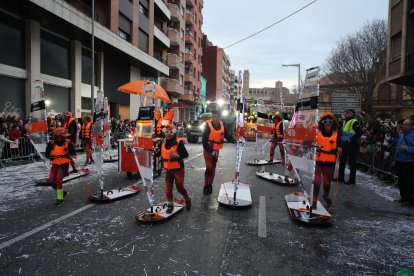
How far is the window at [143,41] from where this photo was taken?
92.3 feet

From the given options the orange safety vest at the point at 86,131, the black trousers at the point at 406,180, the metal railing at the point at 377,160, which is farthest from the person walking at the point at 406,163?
the orange safety vest at the point at 86,131

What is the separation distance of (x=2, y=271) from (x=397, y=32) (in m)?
23.0

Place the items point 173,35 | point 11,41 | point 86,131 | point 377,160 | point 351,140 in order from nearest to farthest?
1. point 351,140
2. point 377,160
3. point 86,131
4. point 11,41
5. point 173,35

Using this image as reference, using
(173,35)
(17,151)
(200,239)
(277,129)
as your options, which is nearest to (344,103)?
(277,129)

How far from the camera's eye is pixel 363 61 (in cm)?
3031

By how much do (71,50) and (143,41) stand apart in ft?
32.8

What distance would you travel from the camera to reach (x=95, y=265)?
3703 millimetres

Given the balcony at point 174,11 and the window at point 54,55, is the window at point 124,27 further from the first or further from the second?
the balcony at point 174,11

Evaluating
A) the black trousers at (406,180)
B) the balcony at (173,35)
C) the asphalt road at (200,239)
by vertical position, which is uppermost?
the balcony at (173,35)

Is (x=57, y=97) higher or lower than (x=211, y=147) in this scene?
higher

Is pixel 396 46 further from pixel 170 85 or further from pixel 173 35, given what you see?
pixel 173 35

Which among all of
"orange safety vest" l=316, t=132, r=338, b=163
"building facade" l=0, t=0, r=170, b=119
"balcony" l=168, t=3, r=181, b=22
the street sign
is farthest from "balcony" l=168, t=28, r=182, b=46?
"orange safety vest" l=316, t=132, r=338, b=163

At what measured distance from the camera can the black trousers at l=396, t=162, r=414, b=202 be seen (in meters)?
6.85

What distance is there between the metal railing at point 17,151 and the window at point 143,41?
17361mm
